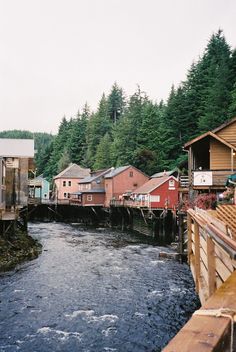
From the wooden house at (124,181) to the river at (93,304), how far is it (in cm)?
3200

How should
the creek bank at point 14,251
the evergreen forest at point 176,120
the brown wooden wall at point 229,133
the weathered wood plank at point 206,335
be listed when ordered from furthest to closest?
the evergreen forest at point 176,120, the brown wooden wall at point 229,133, the creek bank at point 14,251, the weathered wood plank at point 206,335

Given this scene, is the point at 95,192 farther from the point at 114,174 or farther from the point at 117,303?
the point at 117,303

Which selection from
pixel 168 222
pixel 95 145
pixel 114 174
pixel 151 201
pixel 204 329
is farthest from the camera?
Answer: pixel 95 145

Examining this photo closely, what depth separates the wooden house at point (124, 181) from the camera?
55.2 m

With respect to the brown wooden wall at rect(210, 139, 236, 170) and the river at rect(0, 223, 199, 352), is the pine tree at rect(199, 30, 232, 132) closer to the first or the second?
the brown wooden wall at rect(210, 139, 236, 170)

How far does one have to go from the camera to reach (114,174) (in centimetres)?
5556

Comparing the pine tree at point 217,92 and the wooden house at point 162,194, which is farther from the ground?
the pine tree at point 217,92

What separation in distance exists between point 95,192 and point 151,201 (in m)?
17.4

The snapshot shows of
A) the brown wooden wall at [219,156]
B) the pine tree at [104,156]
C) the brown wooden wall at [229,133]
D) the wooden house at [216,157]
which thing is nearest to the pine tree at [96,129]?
the pine tree at [104,156]

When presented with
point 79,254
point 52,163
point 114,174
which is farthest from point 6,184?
point 52,163

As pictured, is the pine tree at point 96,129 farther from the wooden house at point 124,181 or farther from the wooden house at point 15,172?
the wooden house at point 15,172

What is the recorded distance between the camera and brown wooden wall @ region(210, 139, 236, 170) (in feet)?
79.4

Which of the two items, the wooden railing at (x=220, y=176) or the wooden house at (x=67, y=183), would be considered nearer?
the wooden railing at (x=220, y=176)

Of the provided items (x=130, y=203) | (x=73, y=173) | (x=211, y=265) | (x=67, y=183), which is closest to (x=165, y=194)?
(x=130, y=203)
